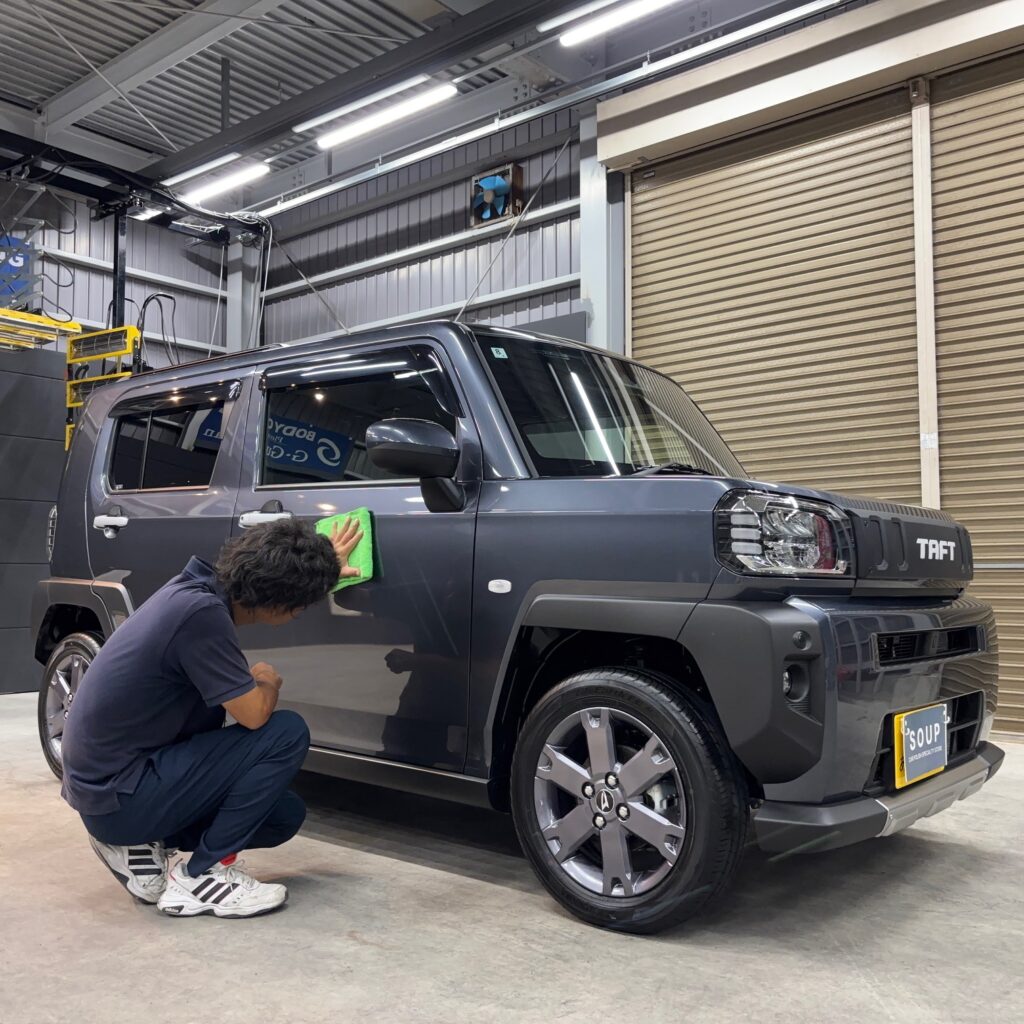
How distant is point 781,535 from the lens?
234 centimetres

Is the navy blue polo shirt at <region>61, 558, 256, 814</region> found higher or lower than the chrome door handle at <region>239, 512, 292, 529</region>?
lower

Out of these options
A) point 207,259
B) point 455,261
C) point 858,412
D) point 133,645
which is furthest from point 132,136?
point 133,645

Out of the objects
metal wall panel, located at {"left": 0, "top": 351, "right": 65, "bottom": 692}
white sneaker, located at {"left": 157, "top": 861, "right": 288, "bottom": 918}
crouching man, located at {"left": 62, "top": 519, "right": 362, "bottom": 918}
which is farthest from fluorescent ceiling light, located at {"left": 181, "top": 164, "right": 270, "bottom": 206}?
white sneaker, located at {"left": 157, "top": 861, "right": 288, "bottom": 918}

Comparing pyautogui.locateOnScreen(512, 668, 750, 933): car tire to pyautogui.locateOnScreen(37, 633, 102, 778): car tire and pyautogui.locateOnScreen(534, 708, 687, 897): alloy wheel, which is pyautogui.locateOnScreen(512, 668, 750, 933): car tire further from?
pyautogui.locateOnScreen(37, 633, 102, 778): car tire

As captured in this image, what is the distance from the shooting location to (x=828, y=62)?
6.46 metres

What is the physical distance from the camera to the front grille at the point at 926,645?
2.41 m

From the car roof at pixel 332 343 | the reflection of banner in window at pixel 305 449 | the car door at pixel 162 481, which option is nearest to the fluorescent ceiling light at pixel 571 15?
the car roof at pixel 332 343

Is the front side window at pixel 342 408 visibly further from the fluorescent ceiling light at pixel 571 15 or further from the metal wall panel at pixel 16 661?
the metal wall panel at pixel 16 661

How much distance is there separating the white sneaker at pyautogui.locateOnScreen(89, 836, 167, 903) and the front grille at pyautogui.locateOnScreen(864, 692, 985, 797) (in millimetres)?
1881

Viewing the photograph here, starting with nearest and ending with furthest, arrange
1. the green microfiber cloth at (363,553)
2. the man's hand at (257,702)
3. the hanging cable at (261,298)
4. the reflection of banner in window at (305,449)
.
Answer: the man's hand at (257,702) → the green microfiber cloth at (363,553) → the reflection of banner in window at (305,449) → the hanging cable at (261,298)

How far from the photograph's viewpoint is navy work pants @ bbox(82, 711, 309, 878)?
8.26 ft

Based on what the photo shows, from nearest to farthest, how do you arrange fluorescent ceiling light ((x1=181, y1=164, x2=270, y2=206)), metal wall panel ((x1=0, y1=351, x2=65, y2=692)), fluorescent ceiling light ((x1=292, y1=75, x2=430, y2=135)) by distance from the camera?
fluorescent ceiling light ((x1=292, y1=75, x2=430, y2=135)), metal wall panel ((x1=0, y1=351, x2=65, y2=692)), fluorescent ceiling light ((x1=181, y1=164, x2=270, y2=206))

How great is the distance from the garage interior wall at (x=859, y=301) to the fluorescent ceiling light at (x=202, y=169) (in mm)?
3910

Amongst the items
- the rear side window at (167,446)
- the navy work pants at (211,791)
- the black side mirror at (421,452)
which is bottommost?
the navy work pants at (211,791)
